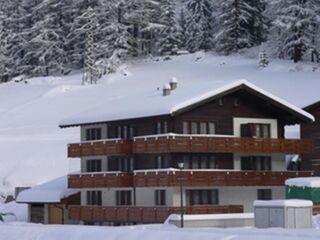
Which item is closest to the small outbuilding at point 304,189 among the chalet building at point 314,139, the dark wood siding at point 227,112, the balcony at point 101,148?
the dark wood siding at point 227,112

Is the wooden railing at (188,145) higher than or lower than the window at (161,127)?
lower

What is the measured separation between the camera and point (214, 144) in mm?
44312

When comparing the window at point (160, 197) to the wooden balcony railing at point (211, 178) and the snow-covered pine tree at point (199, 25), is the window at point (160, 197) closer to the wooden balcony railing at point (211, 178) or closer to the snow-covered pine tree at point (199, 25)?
the wooden balcony railing at point (211, 178)

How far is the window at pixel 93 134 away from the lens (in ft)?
160

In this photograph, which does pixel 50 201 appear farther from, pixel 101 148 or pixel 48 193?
pixel 101 148

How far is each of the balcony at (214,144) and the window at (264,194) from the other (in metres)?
2.26

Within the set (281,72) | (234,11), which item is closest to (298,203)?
(281,72)

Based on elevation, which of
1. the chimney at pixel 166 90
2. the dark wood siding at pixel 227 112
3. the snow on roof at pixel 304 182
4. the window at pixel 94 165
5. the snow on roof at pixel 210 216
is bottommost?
the snow on roof at pixel 210 216

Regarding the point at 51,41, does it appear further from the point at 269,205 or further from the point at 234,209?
the point at 269,205

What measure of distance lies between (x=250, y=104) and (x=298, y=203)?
43.1 ft

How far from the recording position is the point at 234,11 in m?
95.3

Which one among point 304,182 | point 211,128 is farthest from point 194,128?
point 304,182

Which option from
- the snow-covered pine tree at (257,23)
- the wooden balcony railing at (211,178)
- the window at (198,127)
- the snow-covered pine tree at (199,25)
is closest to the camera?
the wooden balcony railing at (211,178)

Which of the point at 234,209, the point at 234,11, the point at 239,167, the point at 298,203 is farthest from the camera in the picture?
the point at 234,11
